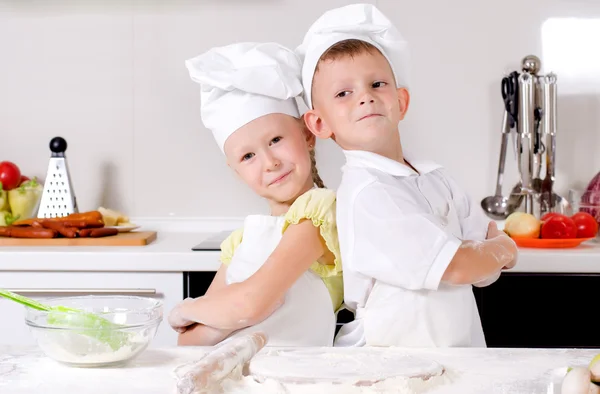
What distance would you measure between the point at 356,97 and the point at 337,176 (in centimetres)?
119

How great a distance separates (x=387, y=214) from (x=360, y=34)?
11.9 inches

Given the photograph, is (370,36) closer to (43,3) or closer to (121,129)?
(121,129)

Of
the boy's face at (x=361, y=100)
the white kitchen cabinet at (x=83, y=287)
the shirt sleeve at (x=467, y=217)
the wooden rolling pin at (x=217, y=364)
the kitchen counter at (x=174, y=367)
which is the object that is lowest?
the white kitchen cabinet at (x=83, y=287)

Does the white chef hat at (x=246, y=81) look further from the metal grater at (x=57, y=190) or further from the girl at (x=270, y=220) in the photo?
the metal grater at (x=57, y=190)

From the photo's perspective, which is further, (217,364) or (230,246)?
(230,246)

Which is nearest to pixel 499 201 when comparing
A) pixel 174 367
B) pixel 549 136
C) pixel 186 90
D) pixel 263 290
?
pixel 549 136

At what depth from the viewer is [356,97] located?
1189 mm

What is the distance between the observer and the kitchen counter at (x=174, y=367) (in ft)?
2.63

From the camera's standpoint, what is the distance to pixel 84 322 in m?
0.91

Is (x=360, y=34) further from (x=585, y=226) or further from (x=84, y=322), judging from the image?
(x=585, y=226)

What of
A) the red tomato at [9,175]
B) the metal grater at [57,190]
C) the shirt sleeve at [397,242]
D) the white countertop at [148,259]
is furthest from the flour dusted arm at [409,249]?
the red tomato at [9,175]

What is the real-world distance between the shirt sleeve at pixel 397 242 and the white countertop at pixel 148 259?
749 millimetres

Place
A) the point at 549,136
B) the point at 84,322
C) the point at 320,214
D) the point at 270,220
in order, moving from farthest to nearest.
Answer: the point at 549,136, the point at 270,220, the point at 320,214, the point at 84,322

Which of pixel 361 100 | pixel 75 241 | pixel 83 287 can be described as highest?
pixel 361 100
